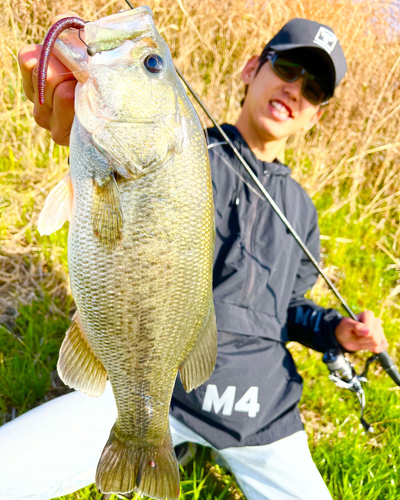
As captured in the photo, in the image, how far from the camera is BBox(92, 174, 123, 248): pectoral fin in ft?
3.59

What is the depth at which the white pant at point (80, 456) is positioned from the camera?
1.74 meters

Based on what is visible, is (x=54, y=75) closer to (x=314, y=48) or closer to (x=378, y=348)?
(x=314, y=48)

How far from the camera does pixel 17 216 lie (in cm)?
283

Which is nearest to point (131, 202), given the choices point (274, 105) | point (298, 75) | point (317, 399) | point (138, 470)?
point (138, 470)

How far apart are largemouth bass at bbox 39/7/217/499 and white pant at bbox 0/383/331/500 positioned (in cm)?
77

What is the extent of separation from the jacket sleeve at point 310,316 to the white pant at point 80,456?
52cm

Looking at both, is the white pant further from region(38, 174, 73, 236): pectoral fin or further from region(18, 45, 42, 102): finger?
region(18, 45, 42, 102): finger

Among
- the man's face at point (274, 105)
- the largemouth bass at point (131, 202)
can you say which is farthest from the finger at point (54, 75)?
the man's face at point (274, 105)

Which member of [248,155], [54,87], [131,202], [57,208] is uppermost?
[54,87]

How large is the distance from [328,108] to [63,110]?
336 cm

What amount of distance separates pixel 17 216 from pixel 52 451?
1684 millimetres

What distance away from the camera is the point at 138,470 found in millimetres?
1388

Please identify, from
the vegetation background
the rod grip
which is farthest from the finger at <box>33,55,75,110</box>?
the rod grip

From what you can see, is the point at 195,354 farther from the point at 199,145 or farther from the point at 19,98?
the point at 19,98
